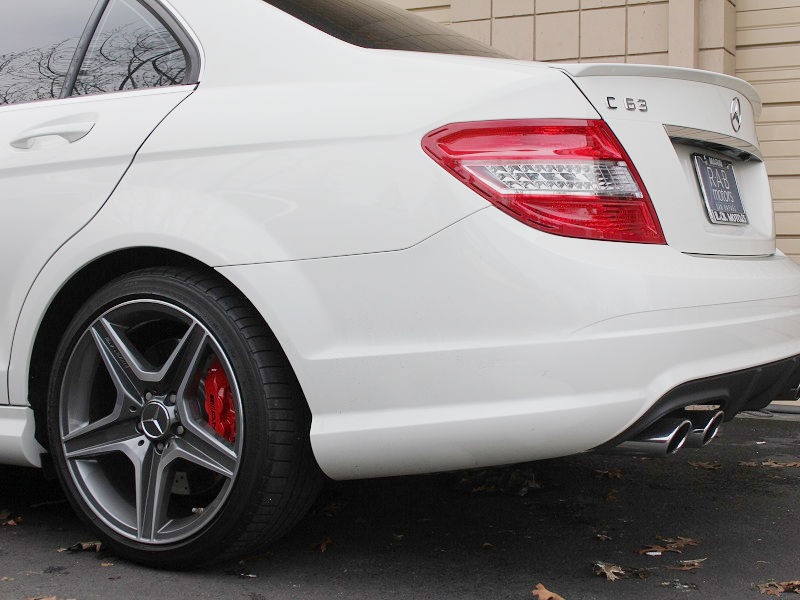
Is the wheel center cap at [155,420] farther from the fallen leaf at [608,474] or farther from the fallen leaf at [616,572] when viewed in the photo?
the fallen leaf at [608,474]

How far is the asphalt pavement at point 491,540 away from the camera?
292 cm

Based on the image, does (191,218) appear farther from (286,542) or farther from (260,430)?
(286,542)

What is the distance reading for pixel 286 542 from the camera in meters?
3.32

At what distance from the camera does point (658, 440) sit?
8.75 feet

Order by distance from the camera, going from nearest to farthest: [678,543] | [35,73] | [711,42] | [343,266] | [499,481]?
1. [343,266]
2. [678,543]
3. [35,73]
4. [499,481]
5. [711,42]

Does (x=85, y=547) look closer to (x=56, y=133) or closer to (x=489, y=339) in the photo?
(x=56, y=133)

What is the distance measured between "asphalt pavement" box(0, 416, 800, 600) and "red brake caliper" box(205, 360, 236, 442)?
0.39m

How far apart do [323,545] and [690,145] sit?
1513 millimetres

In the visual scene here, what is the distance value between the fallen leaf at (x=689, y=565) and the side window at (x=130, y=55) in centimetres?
188

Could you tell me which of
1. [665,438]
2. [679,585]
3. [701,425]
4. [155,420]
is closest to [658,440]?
[665,438]

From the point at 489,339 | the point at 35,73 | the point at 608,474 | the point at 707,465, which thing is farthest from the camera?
the point at 707,465

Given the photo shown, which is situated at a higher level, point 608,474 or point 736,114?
point 736,114

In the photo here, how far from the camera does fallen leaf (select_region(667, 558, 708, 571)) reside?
9.98 ft

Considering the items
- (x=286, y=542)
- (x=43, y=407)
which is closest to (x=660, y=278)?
(x=286, y=542)
